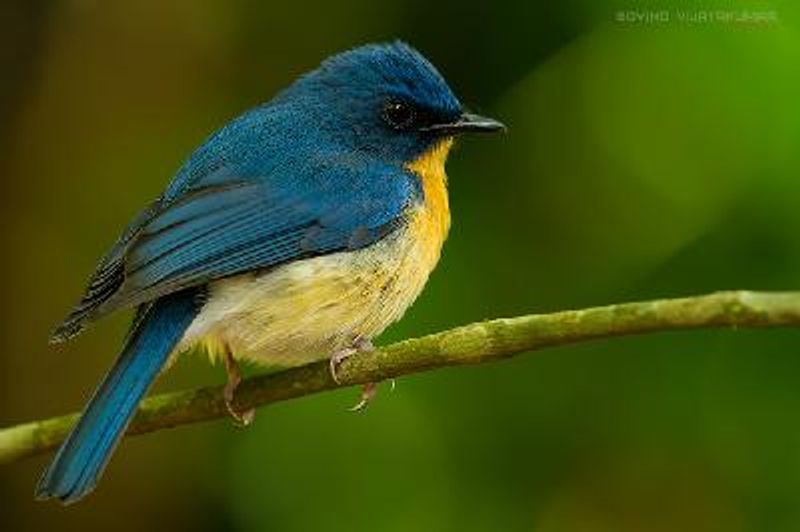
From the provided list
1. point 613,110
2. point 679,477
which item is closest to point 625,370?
point 679,477

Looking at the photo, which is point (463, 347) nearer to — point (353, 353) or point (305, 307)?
point (353, 353)

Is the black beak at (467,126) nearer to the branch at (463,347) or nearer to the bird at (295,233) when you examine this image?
the bird at (295,233)

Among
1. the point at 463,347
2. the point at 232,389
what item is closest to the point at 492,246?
the point at 232,389

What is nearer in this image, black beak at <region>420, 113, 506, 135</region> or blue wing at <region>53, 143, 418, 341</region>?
blue wing at <region>53, 143, 418, 341</region>

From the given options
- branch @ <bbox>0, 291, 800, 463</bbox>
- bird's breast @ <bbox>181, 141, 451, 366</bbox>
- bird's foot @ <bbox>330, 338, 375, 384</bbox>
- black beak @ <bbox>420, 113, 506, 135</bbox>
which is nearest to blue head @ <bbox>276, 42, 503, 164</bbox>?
black beak @ <bbox>420, 113, 506, 135</bbox>

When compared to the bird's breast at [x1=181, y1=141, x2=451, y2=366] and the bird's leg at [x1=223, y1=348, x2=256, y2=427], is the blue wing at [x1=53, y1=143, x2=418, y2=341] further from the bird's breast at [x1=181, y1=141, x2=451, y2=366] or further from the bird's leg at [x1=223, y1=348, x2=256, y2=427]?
the bird's leg at [x1=223, y1=348, x2=256, y2=427]

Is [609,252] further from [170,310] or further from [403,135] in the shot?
[170,310]
